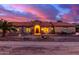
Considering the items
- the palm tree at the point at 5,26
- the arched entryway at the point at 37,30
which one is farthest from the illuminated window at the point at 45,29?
the palm tree at the point at 5,26

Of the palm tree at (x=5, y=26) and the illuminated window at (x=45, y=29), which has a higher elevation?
the palm tree at (x=5, y=26)

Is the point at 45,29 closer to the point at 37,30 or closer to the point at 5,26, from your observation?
the point at 37,30

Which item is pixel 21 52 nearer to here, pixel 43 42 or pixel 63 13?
pixel 43 42

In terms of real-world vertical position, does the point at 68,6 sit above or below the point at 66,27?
above

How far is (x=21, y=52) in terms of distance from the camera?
2273 millimetres

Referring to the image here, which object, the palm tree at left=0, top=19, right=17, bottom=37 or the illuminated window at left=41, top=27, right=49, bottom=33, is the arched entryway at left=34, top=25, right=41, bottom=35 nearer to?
the illuminated window at left=41, top=27, right=49, bottom=33

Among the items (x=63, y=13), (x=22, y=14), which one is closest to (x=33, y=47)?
(x=22, y=14)

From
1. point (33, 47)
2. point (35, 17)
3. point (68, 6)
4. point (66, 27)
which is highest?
point (68, 6)

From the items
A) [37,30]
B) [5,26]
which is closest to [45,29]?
[37,30]

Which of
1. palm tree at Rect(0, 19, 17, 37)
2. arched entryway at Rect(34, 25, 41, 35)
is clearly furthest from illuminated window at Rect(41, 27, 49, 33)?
palm tree at Rect(0, 19, 17, 37)

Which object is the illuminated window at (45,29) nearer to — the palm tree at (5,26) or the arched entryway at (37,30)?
the arched entryway at (37,30)

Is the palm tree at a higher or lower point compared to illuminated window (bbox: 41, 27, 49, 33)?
higher
